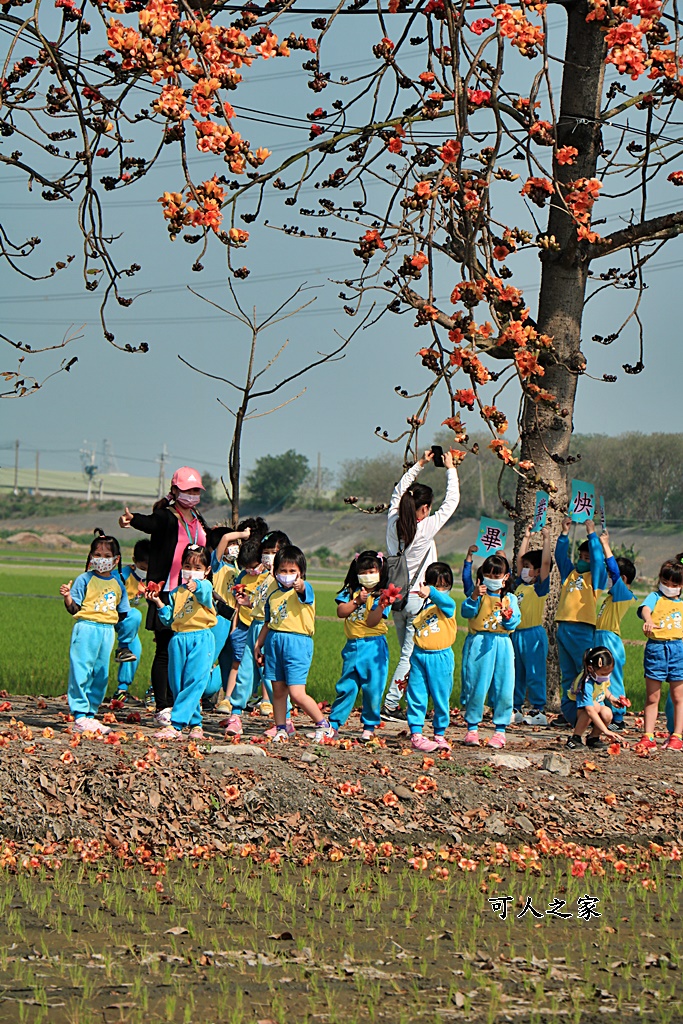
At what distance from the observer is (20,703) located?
11.7 metres

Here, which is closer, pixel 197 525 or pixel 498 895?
pixel 498 895

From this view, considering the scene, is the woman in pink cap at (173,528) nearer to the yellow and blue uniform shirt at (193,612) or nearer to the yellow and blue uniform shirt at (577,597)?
the yellow and blue uniform shirt at (193,612)

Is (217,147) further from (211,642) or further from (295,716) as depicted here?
(295,716)

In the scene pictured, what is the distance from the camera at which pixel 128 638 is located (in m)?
11.4

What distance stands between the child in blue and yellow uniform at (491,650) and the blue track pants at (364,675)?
0.76 meters

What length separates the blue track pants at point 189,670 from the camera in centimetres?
895

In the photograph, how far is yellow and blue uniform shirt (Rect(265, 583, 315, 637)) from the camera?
911 cm

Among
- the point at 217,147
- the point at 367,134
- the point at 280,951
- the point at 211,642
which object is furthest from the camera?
the point at 367,134

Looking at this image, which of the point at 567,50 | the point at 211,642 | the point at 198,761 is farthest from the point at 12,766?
the point at 567,50

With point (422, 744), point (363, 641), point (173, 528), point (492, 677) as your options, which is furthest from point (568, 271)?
point (422, 744)

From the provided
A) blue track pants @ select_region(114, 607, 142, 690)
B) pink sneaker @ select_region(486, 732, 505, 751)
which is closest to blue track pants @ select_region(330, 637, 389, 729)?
pink sneaker @ select_region(486, 732, 505, 751)

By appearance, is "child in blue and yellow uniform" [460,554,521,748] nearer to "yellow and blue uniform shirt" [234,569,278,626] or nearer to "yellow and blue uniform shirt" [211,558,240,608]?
"yellow and blue uniform shirt" [234,569,278,626]

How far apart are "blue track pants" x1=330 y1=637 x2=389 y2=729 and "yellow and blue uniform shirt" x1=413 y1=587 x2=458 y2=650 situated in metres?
0.28

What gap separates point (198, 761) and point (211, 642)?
5.64ft
